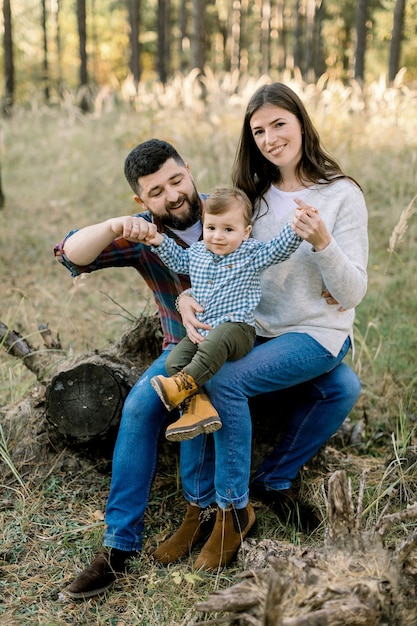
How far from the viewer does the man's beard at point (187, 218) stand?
2559mm

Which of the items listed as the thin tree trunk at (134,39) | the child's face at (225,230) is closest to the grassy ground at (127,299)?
the child's face at (225,230)

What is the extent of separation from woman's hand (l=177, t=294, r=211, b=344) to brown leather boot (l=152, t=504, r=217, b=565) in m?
0.68

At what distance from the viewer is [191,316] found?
2.37 m

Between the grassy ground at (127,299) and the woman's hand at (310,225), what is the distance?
1.00m

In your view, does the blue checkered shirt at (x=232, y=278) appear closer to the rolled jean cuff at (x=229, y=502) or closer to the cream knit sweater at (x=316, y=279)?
the cream knit sweater at (x=316, y=279)

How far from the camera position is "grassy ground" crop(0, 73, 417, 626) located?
7.44ft

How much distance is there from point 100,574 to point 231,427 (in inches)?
27.0

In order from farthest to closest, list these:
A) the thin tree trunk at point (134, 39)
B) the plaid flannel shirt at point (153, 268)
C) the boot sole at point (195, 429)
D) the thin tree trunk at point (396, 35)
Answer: the thin tree trunk at point (134, 39) < the thin tree trunk at point (396, 35) < the plaid flannel shirt at point (153, 268) < the boot sole at point (195, 429)

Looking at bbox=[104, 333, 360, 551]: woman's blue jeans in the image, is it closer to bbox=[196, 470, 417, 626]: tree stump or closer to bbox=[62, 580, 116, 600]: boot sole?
bbox=[62, 580, 116, 600]: boot sole

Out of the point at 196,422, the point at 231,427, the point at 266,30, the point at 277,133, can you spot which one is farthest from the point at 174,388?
the point at 266,30

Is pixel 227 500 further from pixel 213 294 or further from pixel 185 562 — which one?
pixel 213 294

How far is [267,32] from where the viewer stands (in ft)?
76.8

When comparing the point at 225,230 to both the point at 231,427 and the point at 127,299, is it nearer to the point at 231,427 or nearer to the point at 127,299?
the point at 231,427

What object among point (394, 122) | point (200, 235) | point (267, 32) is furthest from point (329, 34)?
point (200, 235)
